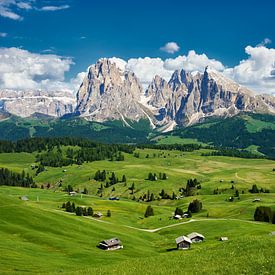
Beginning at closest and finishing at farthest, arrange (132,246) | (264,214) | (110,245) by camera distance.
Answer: (110,245)
(132,246)
(264,214)

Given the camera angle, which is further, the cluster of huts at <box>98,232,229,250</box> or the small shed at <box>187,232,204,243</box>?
the small shed at <box>187,232,204,243</box>

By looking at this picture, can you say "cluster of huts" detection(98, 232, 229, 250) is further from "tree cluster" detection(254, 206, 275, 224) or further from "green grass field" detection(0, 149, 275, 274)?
"tree cluster" detection(254, 206, 275, 224)

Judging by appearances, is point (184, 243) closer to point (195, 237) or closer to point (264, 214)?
point (195, 237)

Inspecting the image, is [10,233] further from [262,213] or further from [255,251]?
[262,213]

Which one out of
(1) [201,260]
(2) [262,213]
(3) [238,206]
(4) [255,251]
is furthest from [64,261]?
(3) [238,206]

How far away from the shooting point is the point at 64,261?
73.9 metres

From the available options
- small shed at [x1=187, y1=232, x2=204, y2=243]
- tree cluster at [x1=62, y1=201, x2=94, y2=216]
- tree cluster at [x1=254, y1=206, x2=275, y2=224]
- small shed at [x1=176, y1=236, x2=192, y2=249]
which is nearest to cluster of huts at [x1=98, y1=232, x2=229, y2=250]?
small shed at [x1=176, y1=236, x2=192, y2=249]

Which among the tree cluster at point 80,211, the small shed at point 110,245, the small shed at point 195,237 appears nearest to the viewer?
the small shed at point 110,245

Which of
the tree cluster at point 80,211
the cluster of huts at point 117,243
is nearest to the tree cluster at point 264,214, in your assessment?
the cluster of huts at point 117,243

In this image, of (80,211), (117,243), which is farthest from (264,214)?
(80,211)

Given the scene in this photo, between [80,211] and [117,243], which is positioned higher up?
[117,243]

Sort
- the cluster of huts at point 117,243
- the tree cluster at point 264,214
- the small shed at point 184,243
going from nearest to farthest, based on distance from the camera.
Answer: the cluster of huts at point 117,243
the small shed at point 184,243
the tree cluster at point 264,214

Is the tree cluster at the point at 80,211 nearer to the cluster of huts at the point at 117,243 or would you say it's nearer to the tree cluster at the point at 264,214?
the cluster of huts at the point at 117,243

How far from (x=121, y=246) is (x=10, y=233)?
88.8 feet
